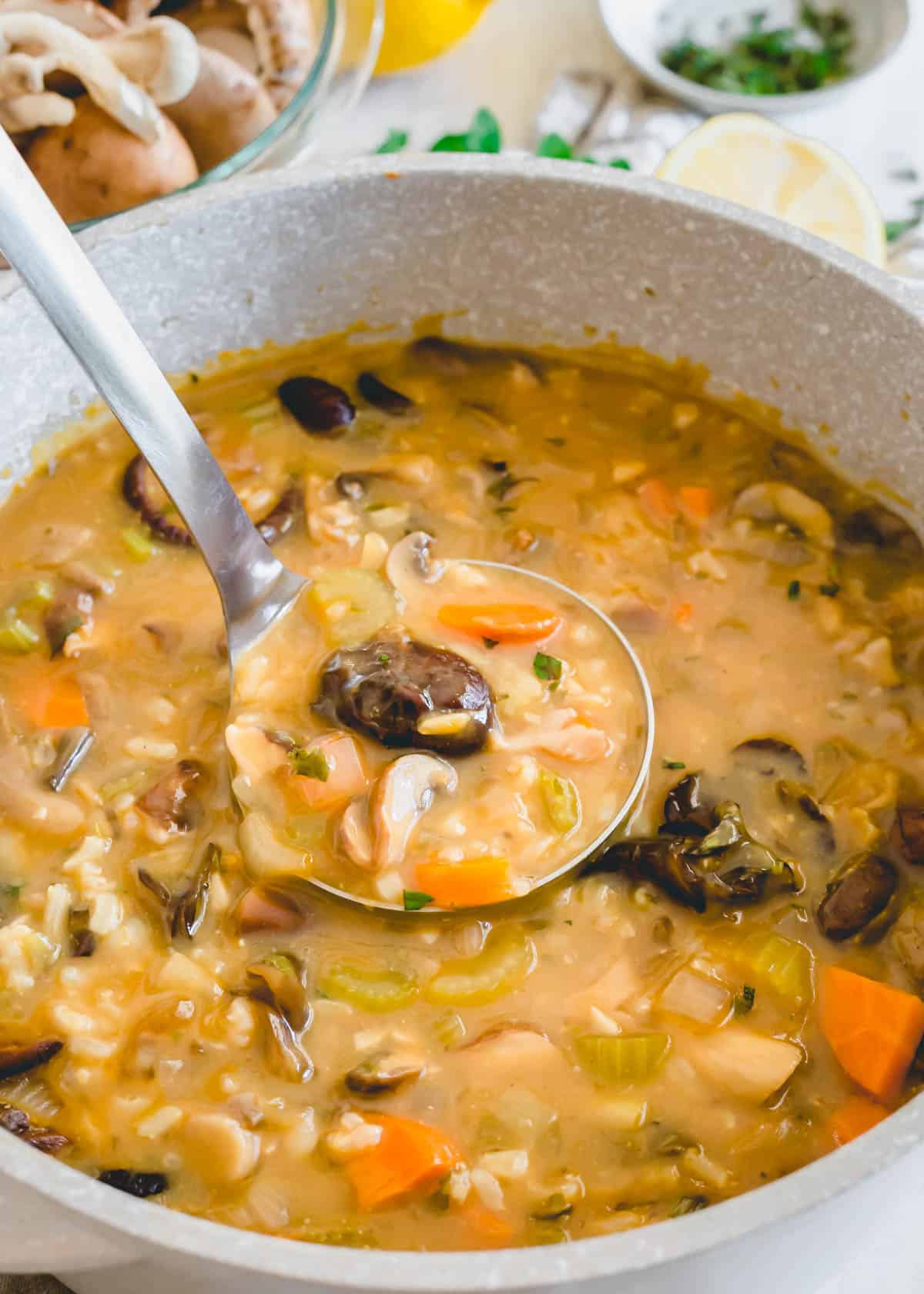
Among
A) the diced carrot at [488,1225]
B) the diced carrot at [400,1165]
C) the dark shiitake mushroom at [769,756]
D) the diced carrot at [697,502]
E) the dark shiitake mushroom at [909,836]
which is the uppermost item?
the diced carrot at [400,1165]

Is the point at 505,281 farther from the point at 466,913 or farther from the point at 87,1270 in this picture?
the point at 87,1270

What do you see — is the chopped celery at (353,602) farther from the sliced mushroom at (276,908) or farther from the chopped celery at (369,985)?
the chopped celery at (369,985)

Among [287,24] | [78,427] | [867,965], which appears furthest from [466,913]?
[287,24]

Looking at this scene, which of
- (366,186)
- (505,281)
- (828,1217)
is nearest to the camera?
(828,1217)

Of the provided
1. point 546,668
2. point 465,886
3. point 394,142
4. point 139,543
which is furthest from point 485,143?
point 465,886

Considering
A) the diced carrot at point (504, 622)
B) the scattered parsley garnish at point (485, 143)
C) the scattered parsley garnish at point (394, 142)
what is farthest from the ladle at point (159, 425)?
the scattered parsley garnish at point (394, 142)

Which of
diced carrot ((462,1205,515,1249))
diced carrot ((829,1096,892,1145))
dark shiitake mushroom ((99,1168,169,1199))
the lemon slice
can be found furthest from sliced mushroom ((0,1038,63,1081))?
the lemon slice
